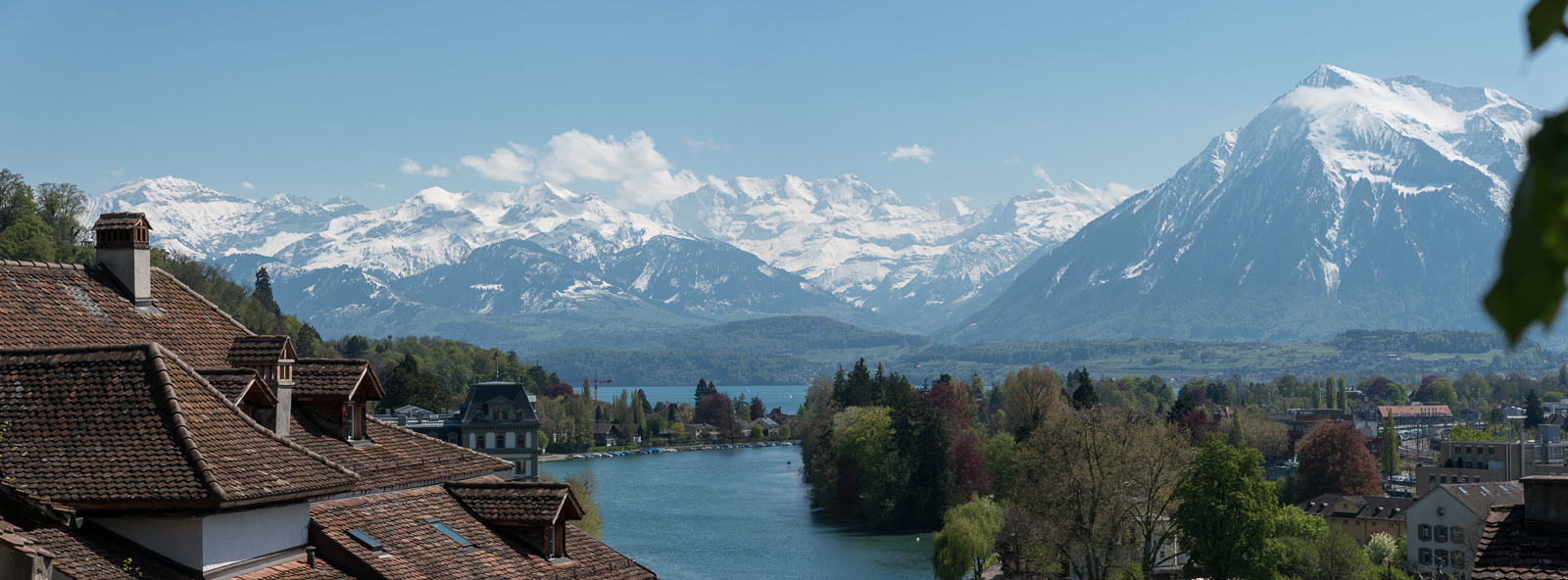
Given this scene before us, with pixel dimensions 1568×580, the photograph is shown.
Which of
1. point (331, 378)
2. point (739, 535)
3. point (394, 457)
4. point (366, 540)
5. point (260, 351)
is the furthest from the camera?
point (739, 535)

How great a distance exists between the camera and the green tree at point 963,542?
205 feet

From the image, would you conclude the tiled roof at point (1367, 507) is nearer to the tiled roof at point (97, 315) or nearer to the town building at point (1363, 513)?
the town building at point (1363, 513)

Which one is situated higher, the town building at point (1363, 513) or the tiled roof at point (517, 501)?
the tiled roof at point (517, 501)

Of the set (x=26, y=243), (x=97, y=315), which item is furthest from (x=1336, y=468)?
(x=97, y=315)

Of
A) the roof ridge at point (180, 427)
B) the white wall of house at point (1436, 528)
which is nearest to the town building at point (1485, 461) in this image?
the white wall of house at point (1436, 528)

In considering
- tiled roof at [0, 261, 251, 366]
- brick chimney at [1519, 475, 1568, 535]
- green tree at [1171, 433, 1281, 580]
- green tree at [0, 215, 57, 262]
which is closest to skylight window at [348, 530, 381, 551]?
tiled roof at [0, 261, 251, 366]

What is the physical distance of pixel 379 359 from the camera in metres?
163

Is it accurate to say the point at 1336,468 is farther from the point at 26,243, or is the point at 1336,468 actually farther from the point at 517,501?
the point at 26,243

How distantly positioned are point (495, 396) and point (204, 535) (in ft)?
192

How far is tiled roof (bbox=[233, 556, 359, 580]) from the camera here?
15.4 m

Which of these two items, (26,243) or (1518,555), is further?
(26,243)

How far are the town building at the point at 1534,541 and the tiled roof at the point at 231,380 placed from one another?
16177 millimetres

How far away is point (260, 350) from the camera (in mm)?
19406

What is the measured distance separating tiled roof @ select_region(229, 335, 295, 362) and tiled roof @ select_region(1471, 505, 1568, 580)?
56.2 feet
